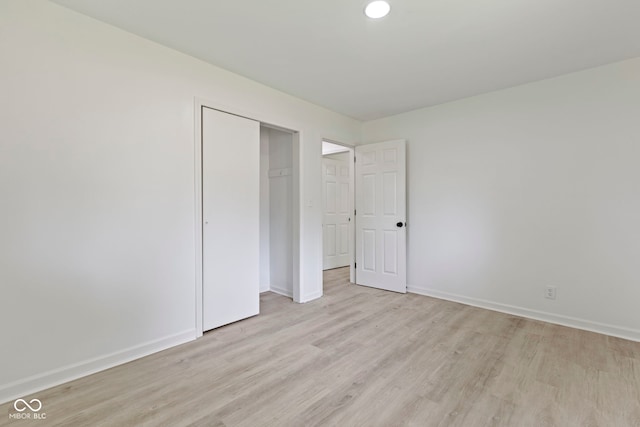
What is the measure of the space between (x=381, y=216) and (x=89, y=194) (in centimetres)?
329

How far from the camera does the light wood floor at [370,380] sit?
1594 millimetres

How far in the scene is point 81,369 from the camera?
6.44ft

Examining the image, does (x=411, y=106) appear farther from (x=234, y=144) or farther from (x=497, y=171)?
(x=234, y=144)

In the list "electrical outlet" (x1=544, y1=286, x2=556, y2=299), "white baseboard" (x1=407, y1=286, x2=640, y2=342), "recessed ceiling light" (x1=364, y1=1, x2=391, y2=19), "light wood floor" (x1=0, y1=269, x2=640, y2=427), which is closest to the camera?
"light wood floor" (x1=0, y1=269, x2=640, y2=427)

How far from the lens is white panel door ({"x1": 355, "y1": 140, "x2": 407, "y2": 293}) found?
3924 mm

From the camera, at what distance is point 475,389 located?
6.01ft

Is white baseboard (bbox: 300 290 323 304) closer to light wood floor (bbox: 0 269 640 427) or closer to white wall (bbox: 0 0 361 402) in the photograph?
light wood floor (bbox: 0 269 640 427)

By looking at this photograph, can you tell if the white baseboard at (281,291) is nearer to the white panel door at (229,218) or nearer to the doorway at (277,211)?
the doorway at (277,211)

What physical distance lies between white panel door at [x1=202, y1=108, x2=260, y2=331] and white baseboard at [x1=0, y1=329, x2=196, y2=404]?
38 centimetres


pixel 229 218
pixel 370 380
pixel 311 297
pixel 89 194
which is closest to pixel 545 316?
pixel 370 380

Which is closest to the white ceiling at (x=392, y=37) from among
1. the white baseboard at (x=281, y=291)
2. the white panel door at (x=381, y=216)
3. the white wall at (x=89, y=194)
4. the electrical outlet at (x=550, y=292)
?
the white wall at (x=89, y=194)

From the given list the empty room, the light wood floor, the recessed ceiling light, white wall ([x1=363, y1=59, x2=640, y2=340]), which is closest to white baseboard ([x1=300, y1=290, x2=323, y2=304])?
the empty room

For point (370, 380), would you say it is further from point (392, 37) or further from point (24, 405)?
point (392, 37)

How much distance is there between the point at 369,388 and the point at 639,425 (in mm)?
1440
